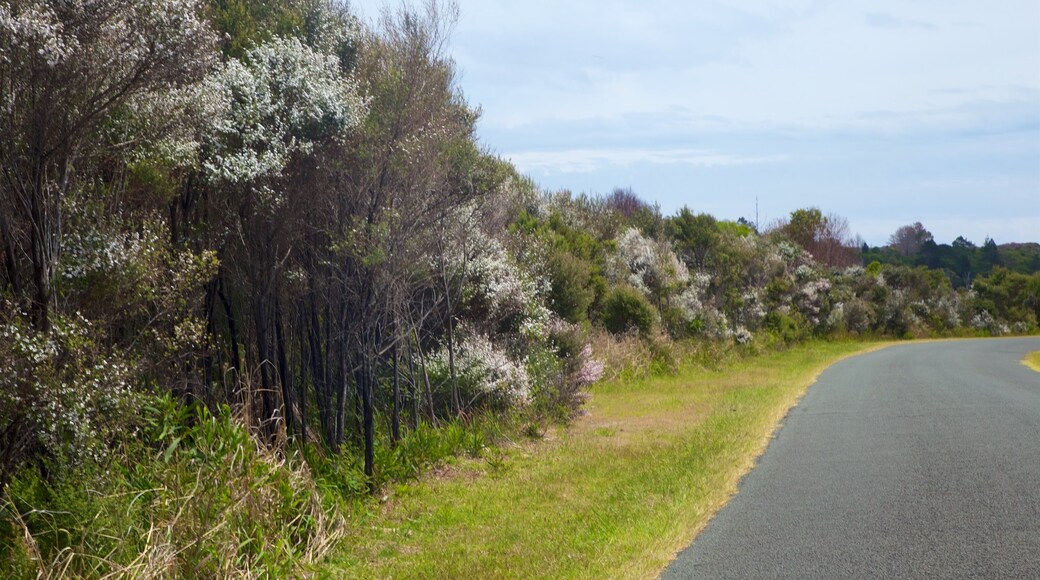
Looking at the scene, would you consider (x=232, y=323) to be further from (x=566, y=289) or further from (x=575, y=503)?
(x=566, y=289)

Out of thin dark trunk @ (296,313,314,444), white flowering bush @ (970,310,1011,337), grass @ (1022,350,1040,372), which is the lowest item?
grass @ (1022,350,1040,372)

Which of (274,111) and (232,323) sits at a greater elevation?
(274,111)

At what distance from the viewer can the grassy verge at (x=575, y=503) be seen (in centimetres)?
769

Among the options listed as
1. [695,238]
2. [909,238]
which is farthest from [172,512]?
[909,238]

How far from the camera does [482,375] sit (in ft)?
49.4

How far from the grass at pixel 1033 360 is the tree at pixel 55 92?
25.1 m

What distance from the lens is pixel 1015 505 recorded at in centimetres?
849

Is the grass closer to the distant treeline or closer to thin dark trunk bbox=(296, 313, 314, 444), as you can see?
thin dark trunk bbox=(296, 313, 314, 444)

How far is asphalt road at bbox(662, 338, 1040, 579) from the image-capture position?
7023 millimetres

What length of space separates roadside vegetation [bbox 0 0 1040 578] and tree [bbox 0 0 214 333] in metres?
0.02

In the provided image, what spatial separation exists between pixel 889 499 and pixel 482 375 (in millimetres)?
7270

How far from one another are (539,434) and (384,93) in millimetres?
5919

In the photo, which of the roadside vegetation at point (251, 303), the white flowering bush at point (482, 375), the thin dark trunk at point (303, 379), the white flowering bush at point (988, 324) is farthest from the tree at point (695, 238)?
the white flowering bush at point (988, 324)

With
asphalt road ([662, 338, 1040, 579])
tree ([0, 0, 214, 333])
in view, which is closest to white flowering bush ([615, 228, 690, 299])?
asphalt road ([662, 338, 1040, 579])
